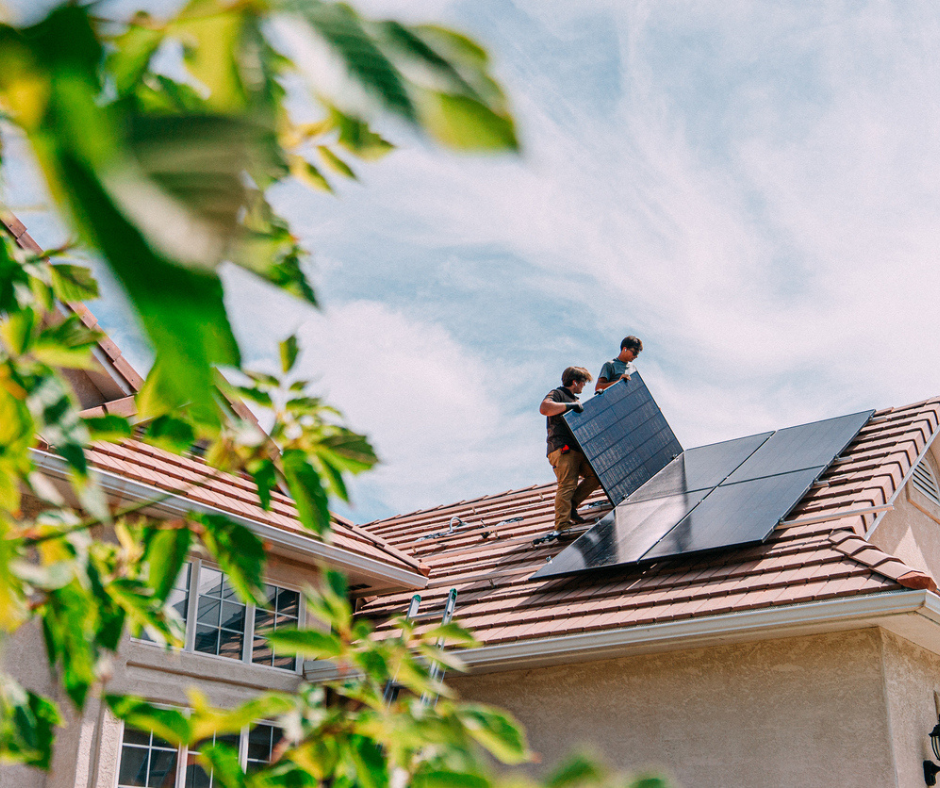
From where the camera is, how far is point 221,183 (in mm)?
449

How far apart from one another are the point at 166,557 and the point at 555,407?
812 centimetres

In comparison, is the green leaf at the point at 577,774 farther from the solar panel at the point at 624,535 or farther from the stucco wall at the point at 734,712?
the solar panel at the point at 624,535

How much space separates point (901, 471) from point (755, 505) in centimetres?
169

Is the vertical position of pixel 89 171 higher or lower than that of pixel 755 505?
lower

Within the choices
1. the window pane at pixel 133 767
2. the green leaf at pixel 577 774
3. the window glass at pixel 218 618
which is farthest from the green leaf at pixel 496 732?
the window glass at pixel 218 618

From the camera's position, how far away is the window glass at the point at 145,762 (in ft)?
21.9

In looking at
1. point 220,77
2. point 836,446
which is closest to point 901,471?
point 836,446

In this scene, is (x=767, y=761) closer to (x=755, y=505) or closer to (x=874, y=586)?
(x=874, y=586)

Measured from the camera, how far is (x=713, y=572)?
7.29 meters

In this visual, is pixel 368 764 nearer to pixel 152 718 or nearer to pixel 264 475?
pixel 152 718

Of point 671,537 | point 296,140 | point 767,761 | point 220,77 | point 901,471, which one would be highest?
point 901,471

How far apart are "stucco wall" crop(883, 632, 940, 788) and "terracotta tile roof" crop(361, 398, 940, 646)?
785mm

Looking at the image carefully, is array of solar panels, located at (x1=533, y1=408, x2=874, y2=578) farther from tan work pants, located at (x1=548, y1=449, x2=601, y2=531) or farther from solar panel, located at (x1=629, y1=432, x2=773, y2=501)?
tan work pants, located at (x1=548, y1=449, x2=601, y2=531)

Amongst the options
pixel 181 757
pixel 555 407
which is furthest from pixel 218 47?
pixel 555 407
